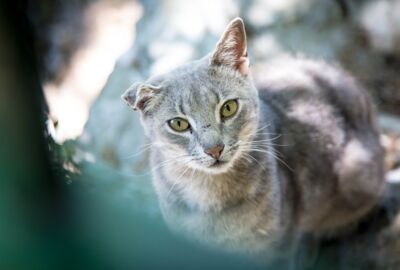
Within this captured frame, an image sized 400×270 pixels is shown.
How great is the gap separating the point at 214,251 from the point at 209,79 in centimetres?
59

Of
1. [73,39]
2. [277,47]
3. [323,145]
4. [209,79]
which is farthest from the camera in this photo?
[73,39]

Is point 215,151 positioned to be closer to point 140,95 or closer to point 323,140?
point 140,95

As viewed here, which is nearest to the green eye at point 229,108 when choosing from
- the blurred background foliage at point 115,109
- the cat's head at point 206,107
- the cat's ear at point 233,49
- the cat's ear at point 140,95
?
the cat's head at point 206,107

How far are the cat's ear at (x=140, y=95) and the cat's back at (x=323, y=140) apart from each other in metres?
0.61

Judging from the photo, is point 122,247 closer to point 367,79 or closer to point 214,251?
point 214,251

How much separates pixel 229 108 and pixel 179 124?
180 mm

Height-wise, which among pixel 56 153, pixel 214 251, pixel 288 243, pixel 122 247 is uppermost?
pixel 288 243

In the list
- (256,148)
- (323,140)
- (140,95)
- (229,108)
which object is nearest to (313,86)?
(323,140)

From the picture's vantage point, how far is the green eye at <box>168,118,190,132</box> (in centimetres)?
212

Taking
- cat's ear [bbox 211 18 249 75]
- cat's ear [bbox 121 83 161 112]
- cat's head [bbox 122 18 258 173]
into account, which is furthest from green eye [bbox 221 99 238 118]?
cat's ear [bbox 121 83 161 112]

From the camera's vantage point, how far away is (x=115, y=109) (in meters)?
3.37

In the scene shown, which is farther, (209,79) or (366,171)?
(366,171)

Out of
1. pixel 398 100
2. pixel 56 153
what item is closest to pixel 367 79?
pixel 398 100

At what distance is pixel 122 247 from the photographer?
148 centimetres
